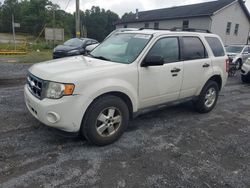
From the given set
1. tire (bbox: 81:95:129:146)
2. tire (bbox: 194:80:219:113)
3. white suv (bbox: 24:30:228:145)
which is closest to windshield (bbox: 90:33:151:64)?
white suv (bbox: 24:30:228:145)

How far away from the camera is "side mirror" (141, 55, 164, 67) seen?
3.71m

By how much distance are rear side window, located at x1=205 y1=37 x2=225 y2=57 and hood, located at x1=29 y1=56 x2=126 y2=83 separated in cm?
265

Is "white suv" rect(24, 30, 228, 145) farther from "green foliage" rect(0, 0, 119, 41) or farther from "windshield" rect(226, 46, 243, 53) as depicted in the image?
"green foliage" rect(0, 0, 119, 41)

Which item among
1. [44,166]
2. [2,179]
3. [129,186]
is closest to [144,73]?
[129,186]

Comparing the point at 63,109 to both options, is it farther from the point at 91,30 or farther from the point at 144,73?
the point at 91,30

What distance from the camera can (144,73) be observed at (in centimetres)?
386

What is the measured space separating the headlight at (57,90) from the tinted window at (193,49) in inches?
99.4

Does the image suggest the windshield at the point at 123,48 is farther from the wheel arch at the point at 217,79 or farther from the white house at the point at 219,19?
the white house at the point at 219,19

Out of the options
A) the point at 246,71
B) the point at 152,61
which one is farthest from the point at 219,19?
the point at 152,61

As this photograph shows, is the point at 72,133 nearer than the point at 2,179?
No

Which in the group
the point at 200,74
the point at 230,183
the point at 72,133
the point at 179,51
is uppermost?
the point at 179,51

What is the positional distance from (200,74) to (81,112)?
2.93 meters

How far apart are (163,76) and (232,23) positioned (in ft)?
89.1

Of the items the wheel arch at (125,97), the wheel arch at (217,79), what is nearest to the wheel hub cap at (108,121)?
the wheel arch at (125,97)
